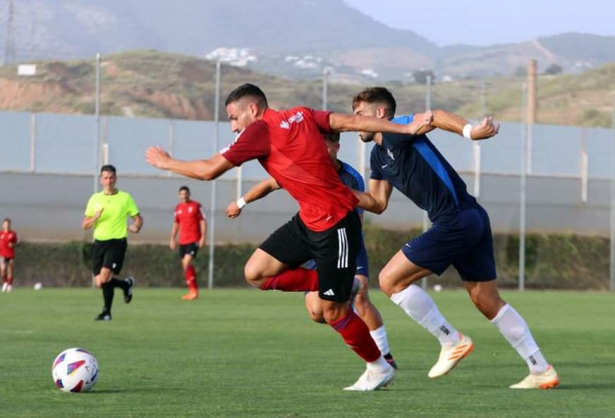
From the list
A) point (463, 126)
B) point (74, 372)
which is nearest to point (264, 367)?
point (74, 372)

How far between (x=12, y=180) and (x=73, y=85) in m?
5.51

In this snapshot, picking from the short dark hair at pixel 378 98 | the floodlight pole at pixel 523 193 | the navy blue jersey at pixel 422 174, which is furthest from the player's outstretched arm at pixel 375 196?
the floodlight pole at pixel 523 193

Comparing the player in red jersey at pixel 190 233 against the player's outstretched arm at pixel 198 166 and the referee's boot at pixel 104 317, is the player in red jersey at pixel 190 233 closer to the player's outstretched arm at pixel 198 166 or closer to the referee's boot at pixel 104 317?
the referee's boot at pixel 104 317

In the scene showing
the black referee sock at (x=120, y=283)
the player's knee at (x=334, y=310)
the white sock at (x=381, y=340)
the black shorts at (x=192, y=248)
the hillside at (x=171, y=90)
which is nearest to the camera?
the player's knee at (x=334, y=310)

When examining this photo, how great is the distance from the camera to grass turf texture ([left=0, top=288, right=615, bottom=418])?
337 inches

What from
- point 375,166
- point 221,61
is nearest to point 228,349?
point 375,166

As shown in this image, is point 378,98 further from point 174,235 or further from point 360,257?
point 174,235

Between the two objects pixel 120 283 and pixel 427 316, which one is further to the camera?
pixel 120 283

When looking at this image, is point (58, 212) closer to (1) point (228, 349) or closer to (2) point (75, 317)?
(2) point (75, 317)

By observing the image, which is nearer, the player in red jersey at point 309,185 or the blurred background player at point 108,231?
the player in red jersey at point 309,185

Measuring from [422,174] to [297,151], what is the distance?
1276 mm

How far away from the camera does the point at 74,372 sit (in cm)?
931

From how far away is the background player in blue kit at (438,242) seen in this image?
390 inches

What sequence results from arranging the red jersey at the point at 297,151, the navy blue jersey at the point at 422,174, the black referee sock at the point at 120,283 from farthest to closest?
the black referee sock at the point at 120,283 → the navy blue jersey at the point at 422,174 → the red jersey at the point at 297,151
